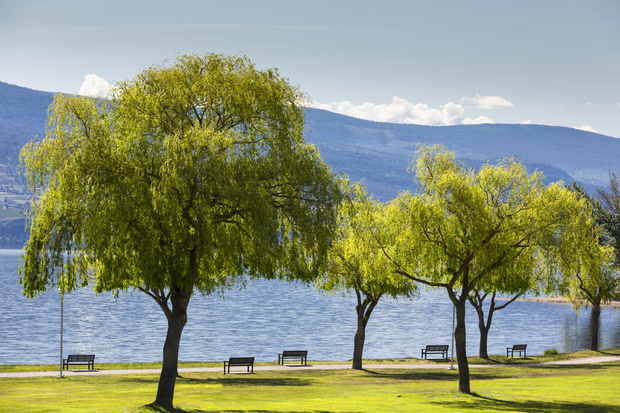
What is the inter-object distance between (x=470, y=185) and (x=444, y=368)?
69.9 ft

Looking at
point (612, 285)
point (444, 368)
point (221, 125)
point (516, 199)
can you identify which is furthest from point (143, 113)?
point (612, 285)

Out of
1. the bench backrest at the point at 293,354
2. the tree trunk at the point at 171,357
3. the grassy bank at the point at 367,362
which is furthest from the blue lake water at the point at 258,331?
the tree trunk at the point at 171,357

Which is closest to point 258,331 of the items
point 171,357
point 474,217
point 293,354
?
point 293,354

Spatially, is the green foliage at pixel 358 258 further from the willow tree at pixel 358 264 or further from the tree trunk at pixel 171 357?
the tree trunk at pixel 171 357

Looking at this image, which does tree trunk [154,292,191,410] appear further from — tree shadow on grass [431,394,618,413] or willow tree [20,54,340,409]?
tree shadow on grass [431,394,618,413]

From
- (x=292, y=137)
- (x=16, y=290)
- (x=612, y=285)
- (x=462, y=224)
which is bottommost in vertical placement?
(x=16, y=290)

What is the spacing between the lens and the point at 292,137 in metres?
23.6

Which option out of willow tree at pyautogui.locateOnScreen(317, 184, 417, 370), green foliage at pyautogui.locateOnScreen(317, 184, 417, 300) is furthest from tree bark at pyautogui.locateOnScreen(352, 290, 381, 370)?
green foliage at pyautogui.locateOnScreen(317, 184, 417, 300)

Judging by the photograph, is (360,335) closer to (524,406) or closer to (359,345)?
(359,345)

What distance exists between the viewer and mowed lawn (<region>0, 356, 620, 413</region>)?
24109 mm

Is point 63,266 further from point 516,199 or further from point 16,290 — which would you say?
point 16,290

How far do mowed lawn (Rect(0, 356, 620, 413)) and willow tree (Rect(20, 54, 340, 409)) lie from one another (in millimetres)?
4770

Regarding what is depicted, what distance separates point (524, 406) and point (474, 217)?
7.08 metres

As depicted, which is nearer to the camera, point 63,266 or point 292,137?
point 63,266
